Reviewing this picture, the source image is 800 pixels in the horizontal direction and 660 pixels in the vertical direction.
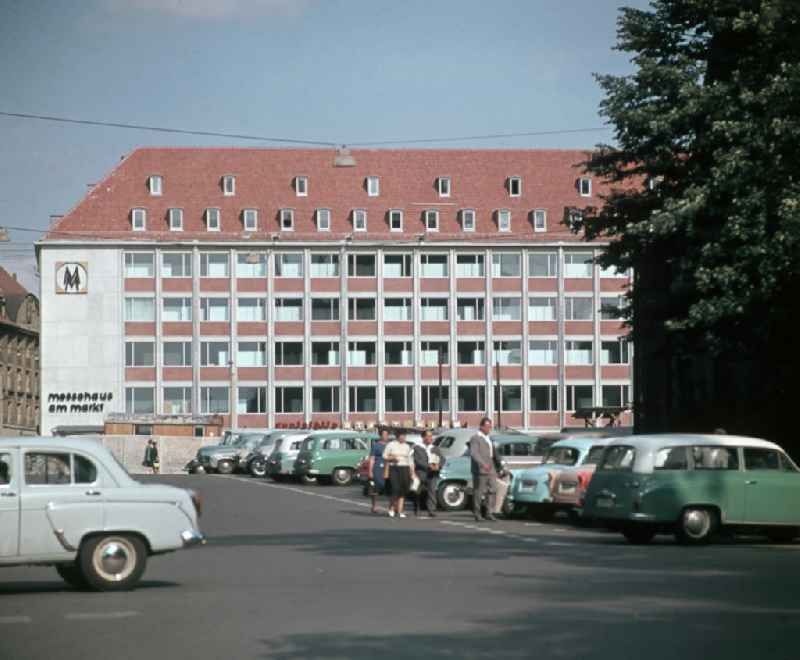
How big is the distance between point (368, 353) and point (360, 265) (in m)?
5.53

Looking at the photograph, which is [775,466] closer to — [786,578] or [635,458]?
[635,458]

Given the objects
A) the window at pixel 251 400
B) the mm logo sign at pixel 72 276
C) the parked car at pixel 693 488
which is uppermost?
the mm logo sign at pixel 72 276

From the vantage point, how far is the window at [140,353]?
4035 inches

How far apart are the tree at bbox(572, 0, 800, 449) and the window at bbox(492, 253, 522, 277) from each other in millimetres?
61767

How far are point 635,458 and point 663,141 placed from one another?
576 inches

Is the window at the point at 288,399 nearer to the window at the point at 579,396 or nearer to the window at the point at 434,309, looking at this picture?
the window at the point at 434,309

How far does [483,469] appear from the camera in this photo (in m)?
33.3

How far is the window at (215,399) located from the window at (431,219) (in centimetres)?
1613

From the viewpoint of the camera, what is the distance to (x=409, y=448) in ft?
116

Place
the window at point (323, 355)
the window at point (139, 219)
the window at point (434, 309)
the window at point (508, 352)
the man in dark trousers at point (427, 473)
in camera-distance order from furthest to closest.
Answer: the window at point (434, 309) → the window at point (508, 352) → the window at point (139, 219) → the window at point (323, 355) → the man in dark trousers at point (427, 473)

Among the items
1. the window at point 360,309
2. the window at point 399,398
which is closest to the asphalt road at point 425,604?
the window at point 399,398

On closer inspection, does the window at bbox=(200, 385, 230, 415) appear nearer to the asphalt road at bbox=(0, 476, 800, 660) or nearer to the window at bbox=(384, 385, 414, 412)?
the window at bbox=(384, 385, 414, 412)

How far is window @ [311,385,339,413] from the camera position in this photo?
10394 centimetres

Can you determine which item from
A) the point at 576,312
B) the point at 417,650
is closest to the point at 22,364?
the point at 576,312
